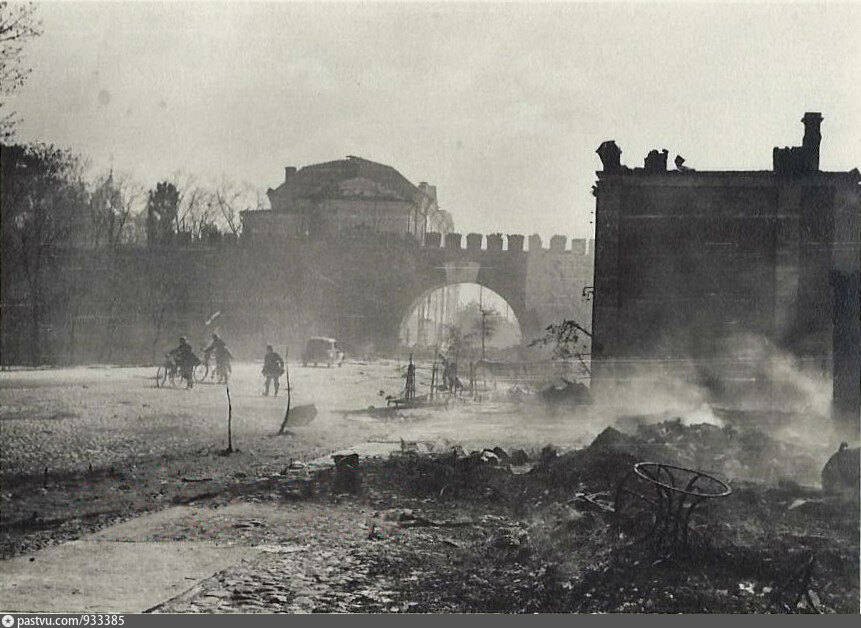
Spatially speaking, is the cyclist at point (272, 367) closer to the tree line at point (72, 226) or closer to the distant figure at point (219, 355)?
the distant figure at point (219, 355)

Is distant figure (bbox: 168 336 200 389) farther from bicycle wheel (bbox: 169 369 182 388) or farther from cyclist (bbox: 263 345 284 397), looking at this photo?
cyclist (bbox: 263 345 284 397)

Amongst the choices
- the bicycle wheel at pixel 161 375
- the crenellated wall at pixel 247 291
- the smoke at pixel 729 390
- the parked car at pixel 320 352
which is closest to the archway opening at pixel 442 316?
the crenellated wall at pixel 247 291

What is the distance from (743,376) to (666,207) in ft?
10.1

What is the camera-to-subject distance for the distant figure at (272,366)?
34.8 ft

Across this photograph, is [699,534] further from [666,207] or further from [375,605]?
[666,207]

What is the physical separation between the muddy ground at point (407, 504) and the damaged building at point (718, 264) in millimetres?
2030

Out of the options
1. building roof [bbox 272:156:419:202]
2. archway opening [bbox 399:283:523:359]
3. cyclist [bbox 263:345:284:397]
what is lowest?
cyclist [bbox 263:345:284:397]

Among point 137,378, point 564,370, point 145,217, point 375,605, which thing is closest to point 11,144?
point 145,217

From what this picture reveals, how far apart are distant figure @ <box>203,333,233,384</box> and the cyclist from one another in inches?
23.1

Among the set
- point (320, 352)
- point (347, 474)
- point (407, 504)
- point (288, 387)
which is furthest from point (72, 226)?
point (407, 504)

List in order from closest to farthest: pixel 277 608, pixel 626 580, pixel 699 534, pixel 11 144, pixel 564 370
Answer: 1. pixel 277 608
2. pixel 626 580
3. pixel 699 534
4. pixel 11 144
5. pixel 564 370

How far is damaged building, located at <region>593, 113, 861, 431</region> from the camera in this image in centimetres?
1011

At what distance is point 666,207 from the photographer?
11172 millimetres

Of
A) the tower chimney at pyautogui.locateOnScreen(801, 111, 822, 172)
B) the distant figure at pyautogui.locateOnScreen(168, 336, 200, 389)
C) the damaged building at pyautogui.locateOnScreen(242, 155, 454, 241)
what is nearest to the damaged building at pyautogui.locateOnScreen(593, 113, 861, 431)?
the tower chimney at pyautogui.locateOnScreen(801, 111, 822, 172)
